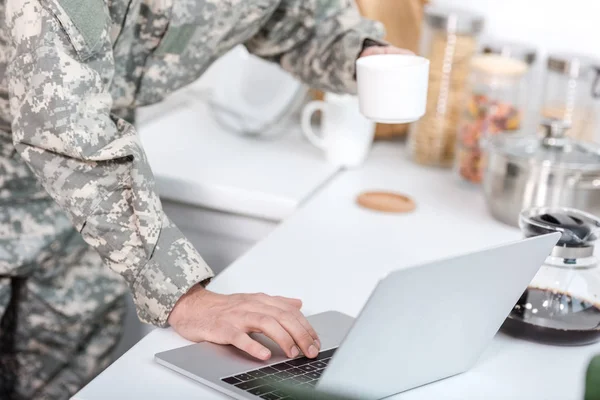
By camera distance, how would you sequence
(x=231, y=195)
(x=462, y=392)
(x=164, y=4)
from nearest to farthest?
(x=462, y=392) < (x=164, y=4) < (x=231, y=195)

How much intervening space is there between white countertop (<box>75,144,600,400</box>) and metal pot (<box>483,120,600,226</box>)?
63mm

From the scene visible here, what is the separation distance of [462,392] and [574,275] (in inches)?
7.4

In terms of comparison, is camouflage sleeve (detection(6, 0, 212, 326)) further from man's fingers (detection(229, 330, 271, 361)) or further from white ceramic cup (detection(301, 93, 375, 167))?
white ceramic cup (detection(301, 93, 375, 167))

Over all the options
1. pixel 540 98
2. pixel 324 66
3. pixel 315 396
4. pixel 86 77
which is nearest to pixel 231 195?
pixel 324 66

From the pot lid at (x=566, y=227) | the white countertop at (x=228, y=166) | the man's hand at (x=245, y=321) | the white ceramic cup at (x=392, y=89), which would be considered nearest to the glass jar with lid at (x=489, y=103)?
the white countertop at (x=228, y=166)

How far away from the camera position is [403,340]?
73 cm

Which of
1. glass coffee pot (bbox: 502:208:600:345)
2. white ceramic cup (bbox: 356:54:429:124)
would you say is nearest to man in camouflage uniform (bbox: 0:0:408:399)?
white ceramic cup (bbox: 356:54:429:124)

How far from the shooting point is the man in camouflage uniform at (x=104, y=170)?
0.90 meters

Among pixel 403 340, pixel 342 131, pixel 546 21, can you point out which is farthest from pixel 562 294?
pixel 546 21

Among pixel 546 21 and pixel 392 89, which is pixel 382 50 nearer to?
pixel 392 89

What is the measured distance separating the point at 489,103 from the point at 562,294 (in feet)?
1.92

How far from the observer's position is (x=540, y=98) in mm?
1544

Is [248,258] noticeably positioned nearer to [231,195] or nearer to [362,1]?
[231,195]

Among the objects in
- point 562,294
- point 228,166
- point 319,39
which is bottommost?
point 228,166
